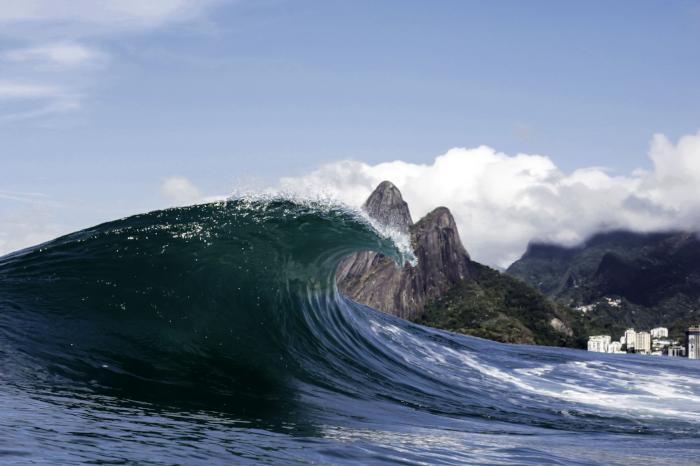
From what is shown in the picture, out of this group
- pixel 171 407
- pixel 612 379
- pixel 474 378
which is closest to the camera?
pixel 171 407

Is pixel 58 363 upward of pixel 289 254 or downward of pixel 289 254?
downward

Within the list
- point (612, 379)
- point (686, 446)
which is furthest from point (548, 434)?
point (612, 379)

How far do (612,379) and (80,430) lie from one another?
2249 cm

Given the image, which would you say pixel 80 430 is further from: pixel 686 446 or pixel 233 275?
pixel 233 275

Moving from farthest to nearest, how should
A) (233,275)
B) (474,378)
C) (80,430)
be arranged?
1. (474,378)
2. (233,275)
3. (80,430)

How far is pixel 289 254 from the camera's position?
22531mm

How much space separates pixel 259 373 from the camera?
51.1 ft

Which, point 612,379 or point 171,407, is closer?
point 171,407

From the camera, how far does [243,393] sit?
1341 centimetres

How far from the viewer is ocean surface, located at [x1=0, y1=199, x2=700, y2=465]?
9030 mm

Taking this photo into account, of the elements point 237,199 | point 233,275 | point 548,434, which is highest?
point 237,199

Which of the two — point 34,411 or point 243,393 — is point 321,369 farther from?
point 34,411

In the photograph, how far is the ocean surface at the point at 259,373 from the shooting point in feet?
29.6

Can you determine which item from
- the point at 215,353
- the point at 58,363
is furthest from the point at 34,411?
the point at 215,353
